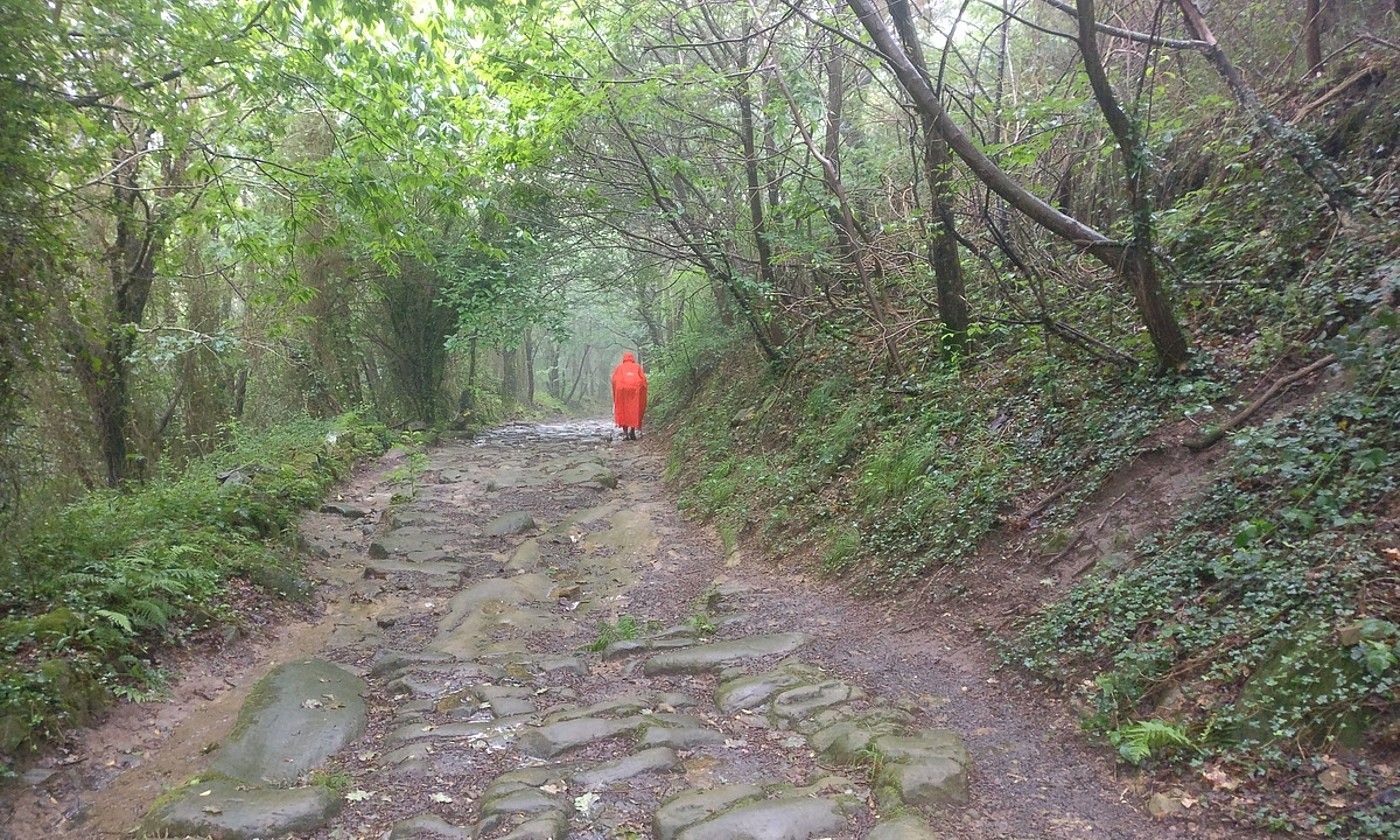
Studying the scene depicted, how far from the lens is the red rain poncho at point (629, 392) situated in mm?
16250

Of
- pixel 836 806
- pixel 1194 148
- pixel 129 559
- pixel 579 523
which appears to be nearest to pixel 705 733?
pixel 836 806

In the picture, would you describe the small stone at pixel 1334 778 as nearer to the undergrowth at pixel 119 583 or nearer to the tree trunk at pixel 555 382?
the undergrowth at pixel 119 583

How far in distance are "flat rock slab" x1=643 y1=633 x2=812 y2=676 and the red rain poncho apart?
35.1 feet

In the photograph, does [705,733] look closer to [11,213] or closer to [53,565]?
[53,565]

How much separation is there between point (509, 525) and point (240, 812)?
20.1ft

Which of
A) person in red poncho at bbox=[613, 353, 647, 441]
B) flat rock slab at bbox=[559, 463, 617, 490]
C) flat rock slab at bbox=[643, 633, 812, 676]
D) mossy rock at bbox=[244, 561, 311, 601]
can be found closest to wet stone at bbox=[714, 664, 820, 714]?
flat rock slab at bbox=[643, 633, 812, 676]

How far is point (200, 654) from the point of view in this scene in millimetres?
5375

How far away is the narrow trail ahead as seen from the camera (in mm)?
3488

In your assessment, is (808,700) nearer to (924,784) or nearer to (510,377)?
(924,784)

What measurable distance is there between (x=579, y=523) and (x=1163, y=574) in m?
6.89

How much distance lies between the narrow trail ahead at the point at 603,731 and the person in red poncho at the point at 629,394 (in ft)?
28.5

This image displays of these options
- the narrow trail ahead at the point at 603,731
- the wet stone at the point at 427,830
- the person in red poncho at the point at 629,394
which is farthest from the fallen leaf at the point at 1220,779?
the person in red poncho at the point at 629,394

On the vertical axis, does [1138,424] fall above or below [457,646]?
above

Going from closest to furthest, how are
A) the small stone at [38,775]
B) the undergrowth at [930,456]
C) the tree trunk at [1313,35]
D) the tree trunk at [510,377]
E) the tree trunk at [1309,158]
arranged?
the small stone at [38,775], the tree trunk at [1309,158], the undergrowth at [930,456], the tree trunk at [1313,35], the tree trunk at [510,377]
